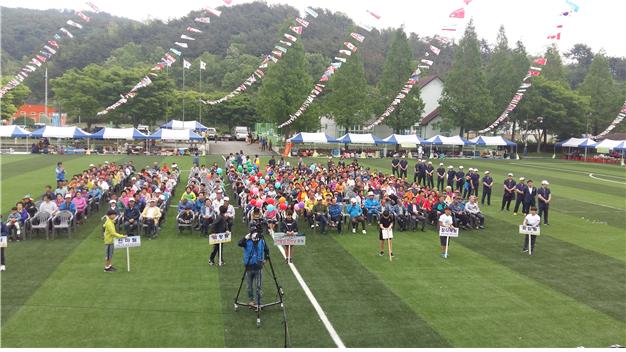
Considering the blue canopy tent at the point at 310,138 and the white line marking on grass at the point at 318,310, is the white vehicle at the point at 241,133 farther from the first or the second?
the white line marking on grass at the point at 318,310

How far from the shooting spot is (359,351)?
8.23 m

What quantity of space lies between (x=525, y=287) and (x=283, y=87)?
170 feet

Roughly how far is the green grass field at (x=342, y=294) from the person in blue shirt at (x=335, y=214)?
54 cm

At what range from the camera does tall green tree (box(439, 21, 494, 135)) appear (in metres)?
66.6

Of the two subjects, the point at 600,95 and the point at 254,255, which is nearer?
the point at 254,255

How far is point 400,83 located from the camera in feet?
214

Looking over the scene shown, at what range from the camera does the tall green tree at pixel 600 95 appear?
7212cm

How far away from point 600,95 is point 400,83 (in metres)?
31.0

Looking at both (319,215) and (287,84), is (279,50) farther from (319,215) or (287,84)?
(319,215)

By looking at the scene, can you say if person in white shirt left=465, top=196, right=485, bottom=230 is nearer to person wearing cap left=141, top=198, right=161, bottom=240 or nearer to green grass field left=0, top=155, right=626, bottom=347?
green grass field left=0, top=155, right=626, bottom=347

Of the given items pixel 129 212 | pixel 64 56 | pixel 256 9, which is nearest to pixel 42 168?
pixel 129 212

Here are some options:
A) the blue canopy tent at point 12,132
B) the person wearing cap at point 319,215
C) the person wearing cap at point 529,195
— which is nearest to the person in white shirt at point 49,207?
the person wearing cap at point 319,215

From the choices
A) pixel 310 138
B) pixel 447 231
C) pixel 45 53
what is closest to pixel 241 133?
pixel 310 138

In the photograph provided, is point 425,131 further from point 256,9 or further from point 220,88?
point 256,9
